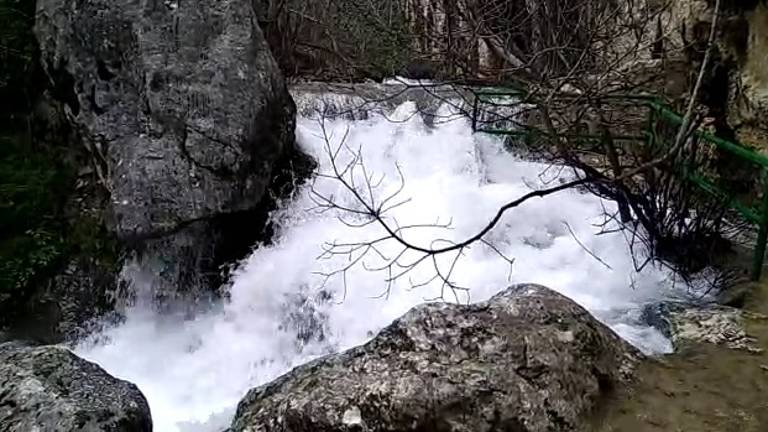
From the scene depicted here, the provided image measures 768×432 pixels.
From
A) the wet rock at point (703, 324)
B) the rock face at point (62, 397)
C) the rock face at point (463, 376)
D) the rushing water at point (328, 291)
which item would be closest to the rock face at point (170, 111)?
the rushing water at point (328, 291)

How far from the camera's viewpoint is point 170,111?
5.30 m

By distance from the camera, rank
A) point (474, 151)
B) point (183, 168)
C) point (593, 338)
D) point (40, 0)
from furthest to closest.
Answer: point (474, 151) → point (40, 0) → point (183, 168) → point (593, 338)

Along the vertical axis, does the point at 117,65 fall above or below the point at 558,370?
above

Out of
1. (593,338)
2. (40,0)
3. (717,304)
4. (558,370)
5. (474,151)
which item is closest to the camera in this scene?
(558,370)

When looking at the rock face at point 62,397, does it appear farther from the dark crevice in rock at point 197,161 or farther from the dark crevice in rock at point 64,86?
the dark crevice in rock at point 64,86

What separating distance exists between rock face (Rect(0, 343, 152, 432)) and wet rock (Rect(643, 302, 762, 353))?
8.59 feet

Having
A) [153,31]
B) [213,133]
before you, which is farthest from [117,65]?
[213,133]

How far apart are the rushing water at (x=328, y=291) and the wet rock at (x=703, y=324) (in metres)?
0.10

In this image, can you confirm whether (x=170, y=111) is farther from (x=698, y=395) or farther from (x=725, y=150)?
(x=698, y=395)

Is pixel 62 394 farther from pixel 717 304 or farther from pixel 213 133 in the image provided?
pixel 717 304

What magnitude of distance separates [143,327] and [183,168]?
124cm

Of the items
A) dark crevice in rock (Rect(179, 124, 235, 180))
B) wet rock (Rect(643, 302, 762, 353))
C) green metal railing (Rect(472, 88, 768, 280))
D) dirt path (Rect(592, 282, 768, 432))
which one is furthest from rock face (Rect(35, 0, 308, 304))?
dirt path (Rect(592, 282, 768, 432))

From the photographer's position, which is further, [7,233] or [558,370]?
[7,233]

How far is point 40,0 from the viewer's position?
18.6 ft
